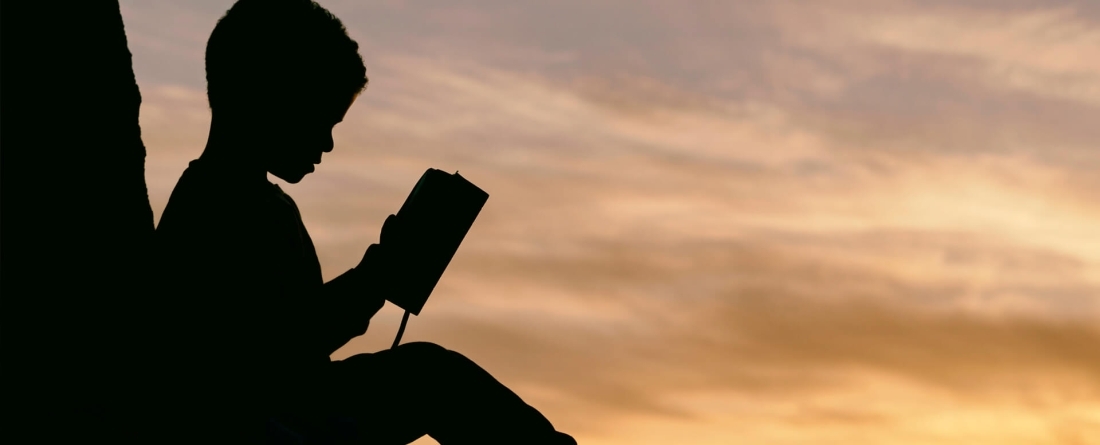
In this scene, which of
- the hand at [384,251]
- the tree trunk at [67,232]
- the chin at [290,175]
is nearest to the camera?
the tree trunk at [67,232]

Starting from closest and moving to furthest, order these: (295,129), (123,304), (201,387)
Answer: (201,387) < (123,304) < (295,129)

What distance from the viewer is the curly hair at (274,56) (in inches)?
143

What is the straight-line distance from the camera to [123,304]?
3.38m

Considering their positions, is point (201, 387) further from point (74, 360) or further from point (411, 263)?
point (411, 263)

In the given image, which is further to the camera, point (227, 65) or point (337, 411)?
point (227, 65)

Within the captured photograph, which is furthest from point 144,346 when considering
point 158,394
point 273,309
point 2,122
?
point 2,122

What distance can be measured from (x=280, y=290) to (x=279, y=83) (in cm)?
80

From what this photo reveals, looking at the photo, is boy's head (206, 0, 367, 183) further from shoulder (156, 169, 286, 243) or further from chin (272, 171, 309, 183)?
shoulder (156, 169, 286, 243)

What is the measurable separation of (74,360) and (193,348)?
0.44 metres

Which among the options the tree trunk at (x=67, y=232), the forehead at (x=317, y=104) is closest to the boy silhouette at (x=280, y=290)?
Result: the forehead at (x=317, y=104)

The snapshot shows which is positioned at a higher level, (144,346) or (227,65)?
(227,65)

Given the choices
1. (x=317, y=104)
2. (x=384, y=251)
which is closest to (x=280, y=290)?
(x=384, y=251)

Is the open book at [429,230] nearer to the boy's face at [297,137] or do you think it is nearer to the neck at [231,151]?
the boy's face at [297,137]

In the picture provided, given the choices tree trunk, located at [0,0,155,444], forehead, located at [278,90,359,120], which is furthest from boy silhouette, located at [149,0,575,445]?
tree trunk, located at [0,0,155,444]
